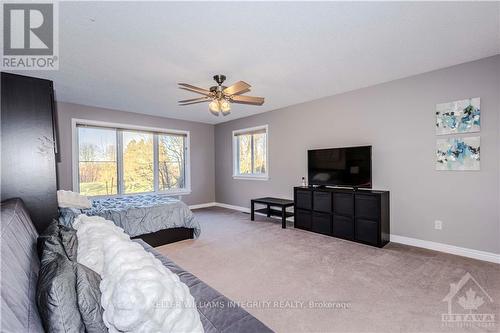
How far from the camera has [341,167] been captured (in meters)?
4.04

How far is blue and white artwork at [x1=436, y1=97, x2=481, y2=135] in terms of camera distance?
9.65 ft

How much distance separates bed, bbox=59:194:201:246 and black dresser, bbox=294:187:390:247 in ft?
6.51

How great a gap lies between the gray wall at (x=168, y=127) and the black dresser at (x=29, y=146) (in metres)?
3.22

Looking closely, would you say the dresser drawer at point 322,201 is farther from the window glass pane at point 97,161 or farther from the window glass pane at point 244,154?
the window glass pane at point 97,161

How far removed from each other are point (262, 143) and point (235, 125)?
3.38 feet

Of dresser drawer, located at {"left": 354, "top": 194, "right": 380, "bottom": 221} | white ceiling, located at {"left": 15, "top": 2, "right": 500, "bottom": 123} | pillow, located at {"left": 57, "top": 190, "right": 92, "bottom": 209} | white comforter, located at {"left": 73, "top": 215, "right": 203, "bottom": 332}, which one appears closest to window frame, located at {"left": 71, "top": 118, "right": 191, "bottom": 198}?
white ceiling, located at {"left": 15, "top": 2, "right": 500, "bottom": 123}

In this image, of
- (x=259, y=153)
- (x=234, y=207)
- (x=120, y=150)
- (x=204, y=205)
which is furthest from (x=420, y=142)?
(x=120, y=150)

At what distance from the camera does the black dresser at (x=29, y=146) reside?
175 cm

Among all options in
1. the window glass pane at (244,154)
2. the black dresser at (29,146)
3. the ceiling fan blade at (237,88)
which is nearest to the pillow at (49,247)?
the black dresser at (29,146)

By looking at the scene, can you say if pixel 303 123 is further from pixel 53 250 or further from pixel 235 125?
pixel 53 250

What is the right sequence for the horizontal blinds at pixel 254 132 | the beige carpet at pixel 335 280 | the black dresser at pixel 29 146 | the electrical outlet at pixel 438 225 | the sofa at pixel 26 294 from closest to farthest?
the sofa at pixel 26 294, the black dresser at pixel 29 146, the beige carpet at pixel 335 280, the electrical outlet at pixel 438 225, the horizontal blinds at pixel 254 132

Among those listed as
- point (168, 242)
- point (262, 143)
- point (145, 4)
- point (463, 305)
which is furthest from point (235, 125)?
point (463, 305)

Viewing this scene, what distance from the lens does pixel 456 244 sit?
3109 millimetres

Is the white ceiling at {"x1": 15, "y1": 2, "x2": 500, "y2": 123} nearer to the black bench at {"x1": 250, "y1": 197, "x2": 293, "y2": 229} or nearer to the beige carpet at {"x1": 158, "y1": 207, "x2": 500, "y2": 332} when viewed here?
the black bench at {"x1": 250, "y1": 197, "x2": 293, "y2": 229}
